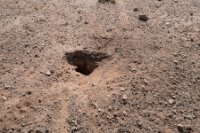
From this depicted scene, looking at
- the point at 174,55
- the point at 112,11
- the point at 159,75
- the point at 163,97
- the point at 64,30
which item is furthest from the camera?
the point at 112,11

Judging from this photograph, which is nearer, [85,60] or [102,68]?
[102,68]

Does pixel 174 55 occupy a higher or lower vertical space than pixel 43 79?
higher

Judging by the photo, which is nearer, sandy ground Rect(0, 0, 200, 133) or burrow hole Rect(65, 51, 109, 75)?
sandy ground Rect(0, 0, 200, 133)

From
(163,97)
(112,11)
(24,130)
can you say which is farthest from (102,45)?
(24,130)

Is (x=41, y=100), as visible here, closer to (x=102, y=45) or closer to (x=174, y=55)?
(x=102, y=45)
